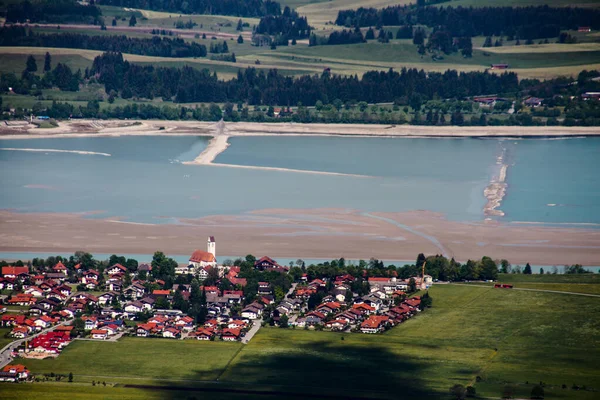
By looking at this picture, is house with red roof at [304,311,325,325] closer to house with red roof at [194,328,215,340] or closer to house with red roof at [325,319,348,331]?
house with red roof at [325,319,348,331]

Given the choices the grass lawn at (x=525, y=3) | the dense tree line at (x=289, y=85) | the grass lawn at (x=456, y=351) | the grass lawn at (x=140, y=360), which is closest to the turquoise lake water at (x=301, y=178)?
the grass lawn at (x=456, y=351)

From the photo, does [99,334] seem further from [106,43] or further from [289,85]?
[106,43]

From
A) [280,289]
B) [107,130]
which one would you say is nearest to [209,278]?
[280,289]

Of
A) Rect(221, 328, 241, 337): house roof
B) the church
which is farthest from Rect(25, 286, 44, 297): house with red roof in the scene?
Rect(221, 328, 241, 337): house roof

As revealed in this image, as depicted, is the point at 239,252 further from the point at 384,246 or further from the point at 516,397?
the point at 516,397

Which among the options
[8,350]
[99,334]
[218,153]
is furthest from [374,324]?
[218,153]
